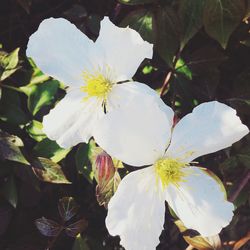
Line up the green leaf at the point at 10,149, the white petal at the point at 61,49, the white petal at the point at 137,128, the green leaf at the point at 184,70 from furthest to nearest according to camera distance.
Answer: the green leaf at the point at 184,70 → the green leaf at the point at 10,149 → the white petal at the point at 61,49 → the white petal at the point at 137,128

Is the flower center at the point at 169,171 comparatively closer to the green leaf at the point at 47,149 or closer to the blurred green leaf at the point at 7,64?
the green leaf at the point at 47,149

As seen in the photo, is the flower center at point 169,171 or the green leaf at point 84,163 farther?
the green leaf at point 84,163

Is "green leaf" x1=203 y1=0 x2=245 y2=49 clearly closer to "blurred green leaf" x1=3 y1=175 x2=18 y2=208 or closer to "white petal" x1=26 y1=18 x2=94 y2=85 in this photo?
"white petal" x1=26 y1=18 x2=94 y2=85

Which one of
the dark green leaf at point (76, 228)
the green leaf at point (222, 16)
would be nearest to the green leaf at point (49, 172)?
the dark green leaf at point (76, 228)

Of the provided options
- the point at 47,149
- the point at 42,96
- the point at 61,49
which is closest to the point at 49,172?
the point at 47,149

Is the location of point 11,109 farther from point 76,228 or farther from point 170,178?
point 170,178

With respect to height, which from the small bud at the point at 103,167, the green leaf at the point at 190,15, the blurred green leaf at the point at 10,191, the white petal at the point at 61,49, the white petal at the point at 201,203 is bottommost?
the blurred green leaf at the point at 10,191

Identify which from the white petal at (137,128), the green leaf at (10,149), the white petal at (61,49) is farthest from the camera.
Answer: the green leaf at (10,149)

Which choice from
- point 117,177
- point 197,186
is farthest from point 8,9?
point 197,186
